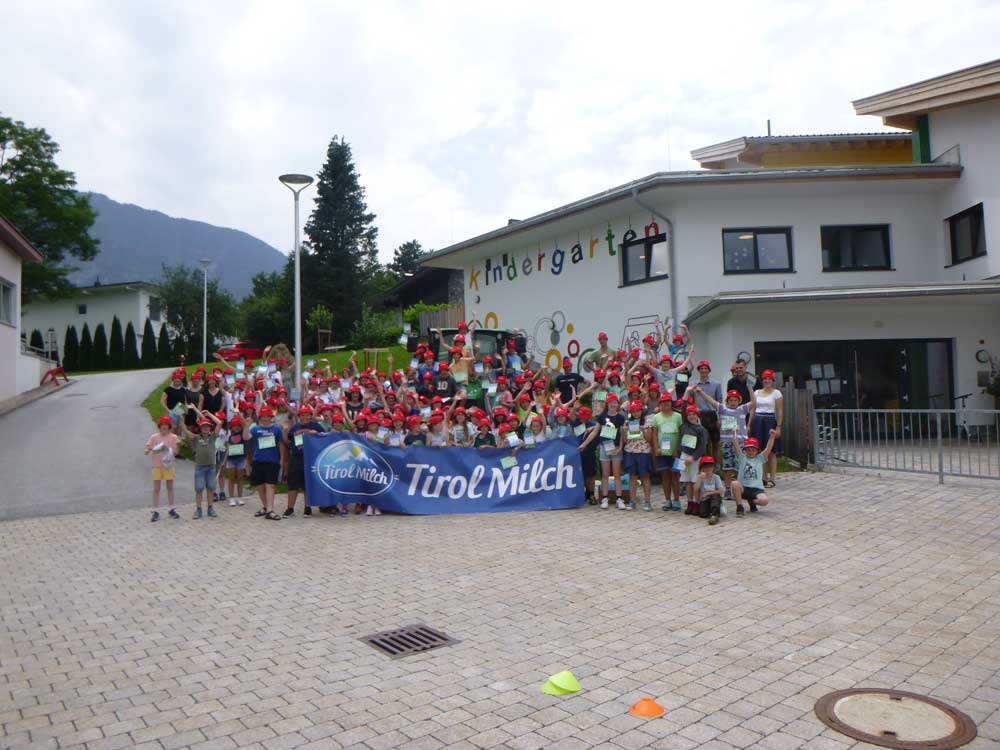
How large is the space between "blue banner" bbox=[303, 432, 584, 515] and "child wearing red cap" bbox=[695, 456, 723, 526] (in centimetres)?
204

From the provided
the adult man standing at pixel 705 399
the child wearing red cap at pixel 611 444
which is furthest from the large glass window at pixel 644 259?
the child wearing red cap at pixel 611 444

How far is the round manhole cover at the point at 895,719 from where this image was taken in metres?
4.20

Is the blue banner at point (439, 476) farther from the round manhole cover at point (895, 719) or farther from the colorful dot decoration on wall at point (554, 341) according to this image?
the colorful dot decoration on wall at point (554, 341)

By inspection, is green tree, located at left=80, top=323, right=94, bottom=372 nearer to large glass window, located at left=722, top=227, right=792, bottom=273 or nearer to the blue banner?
large glass window, located at left=722, top=227, right=792, bottom=273

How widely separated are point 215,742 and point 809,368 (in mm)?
16501

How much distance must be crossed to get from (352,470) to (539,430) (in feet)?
9.84

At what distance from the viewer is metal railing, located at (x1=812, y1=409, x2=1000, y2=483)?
39.1ft

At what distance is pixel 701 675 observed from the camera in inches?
204

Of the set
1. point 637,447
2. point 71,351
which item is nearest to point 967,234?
point 637,447

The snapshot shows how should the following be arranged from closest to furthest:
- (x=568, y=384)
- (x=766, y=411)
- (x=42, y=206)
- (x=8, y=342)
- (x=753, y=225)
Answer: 1. (x=766, y=411)
2. (x=568, y=384)
3. (x=753, y=225)
4. (x=8, y=342)
5. (x=42, y=206)

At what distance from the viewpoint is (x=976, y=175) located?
19.1 meters

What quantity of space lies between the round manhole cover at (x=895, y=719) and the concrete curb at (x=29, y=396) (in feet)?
81.3

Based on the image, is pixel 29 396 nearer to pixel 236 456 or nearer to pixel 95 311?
pixel 236 456

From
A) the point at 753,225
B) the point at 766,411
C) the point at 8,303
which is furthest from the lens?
the point at 8,303
